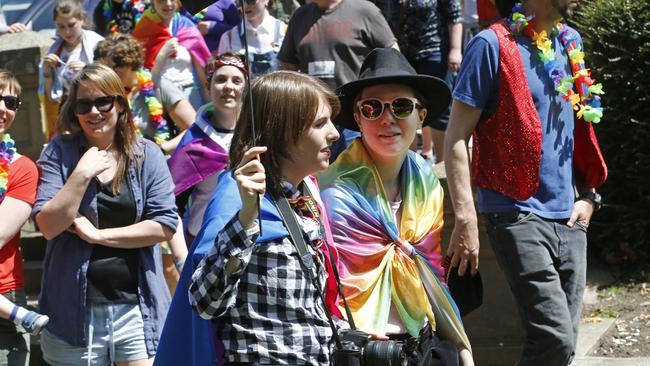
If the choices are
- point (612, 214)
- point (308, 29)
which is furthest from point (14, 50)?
point (612, 214)

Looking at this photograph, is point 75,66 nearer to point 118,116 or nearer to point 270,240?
point 118,116

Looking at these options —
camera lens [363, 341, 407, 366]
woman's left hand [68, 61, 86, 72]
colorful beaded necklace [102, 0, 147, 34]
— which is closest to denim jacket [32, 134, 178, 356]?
camera lens [363, 341, 407, 366]

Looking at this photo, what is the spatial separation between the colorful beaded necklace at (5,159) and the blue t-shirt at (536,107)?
2050mm

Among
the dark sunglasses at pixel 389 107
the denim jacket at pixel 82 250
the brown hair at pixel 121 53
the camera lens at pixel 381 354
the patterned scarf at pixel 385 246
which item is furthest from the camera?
the brown hair at pixel 121 53

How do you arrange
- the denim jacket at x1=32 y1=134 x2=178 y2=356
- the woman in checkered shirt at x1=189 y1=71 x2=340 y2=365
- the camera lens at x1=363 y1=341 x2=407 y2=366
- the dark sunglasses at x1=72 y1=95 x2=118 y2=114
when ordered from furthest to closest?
the dark sunglasses at x1=72 y1=95 x2=118 y2=114, the denim jacket at x1=32 y1=134 x2=178 y2=356, the camera lens at x1=363 y1=341 x2=407 y2=366, the woman in checkered shirt at x1=189 y1=71 x2=340 y2=365

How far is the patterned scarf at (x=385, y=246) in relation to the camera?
163 inches

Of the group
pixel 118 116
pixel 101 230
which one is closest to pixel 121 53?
pixel 118 116

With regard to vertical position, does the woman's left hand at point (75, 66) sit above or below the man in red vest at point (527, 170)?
above

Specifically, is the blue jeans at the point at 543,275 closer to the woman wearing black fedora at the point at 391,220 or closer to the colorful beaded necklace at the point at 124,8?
the woman wearing black fedora at the point at 391,220

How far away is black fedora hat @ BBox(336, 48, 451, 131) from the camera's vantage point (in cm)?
444

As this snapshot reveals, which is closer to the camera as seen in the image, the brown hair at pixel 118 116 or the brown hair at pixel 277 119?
the brown hair at pixel 277 119

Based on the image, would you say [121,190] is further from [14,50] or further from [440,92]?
[14,50]

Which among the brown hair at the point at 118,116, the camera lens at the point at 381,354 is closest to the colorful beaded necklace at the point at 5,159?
the brown hair at the point at 118,116

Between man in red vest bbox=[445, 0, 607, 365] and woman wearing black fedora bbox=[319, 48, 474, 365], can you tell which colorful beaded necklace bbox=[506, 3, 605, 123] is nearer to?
man in red vest bbox=[445, 0, 607, 365]
